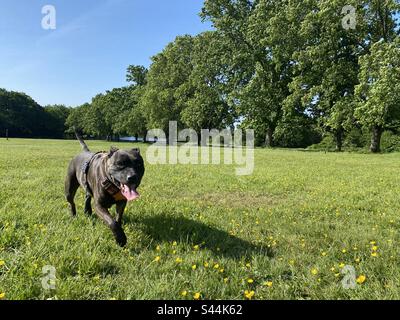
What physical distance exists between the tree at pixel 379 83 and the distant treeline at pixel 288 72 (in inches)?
3.3

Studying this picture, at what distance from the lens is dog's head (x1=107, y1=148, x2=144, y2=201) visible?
13.4ft

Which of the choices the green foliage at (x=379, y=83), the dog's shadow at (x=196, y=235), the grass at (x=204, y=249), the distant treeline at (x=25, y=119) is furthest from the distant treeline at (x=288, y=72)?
the distant treeline at (x=25, y=119)

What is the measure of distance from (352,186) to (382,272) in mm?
6876

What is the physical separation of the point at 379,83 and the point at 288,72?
15998mm

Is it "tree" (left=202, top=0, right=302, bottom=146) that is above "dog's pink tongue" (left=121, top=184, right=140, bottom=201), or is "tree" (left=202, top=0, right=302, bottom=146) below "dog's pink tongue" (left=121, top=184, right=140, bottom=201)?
above

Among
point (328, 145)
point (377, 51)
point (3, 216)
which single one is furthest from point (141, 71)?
point (3, 216)

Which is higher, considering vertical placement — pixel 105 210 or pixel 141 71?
pixel 141 71

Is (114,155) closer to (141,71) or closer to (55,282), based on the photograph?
(55,282)

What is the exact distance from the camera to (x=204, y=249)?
4.42 metres

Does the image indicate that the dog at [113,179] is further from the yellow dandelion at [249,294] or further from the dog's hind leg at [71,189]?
the yellow dandelion at [249,294]

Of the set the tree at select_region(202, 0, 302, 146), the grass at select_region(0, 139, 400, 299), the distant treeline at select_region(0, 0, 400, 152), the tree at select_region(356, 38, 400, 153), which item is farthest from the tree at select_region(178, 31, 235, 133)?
the grass at select_region(0, 139, 400, 299)

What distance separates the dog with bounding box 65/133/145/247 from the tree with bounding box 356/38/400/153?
1101 inches

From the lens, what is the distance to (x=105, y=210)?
15.0 feet

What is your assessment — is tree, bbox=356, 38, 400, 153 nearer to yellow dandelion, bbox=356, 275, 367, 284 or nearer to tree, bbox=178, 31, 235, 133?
tree, bbox=178, 31, 235, 133
